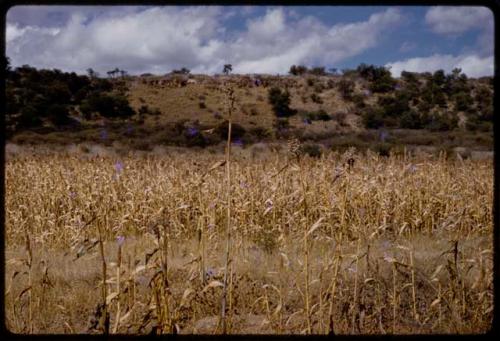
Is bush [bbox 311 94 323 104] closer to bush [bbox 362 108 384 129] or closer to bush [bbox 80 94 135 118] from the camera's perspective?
bush [bbox 362 108 384 129]

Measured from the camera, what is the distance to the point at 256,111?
2944 cm

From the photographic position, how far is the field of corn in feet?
8.44

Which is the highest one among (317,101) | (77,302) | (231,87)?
(317,101)

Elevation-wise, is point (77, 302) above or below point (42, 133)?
below

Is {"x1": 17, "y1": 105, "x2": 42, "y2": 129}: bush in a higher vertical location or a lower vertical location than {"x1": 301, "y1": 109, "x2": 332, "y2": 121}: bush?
lower

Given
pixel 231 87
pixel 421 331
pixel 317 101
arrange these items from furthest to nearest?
pixel 317 101, pixel 421 331, pixel 231 87

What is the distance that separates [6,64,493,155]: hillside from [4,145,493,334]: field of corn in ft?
35.6

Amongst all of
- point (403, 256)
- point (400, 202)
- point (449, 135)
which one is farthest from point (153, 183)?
point (449, 135)

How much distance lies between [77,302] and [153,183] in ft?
11.3

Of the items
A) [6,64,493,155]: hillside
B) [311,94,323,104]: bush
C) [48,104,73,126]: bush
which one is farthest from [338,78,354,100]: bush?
[48,104,73,126]: bush

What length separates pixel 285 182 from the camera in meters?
6.11

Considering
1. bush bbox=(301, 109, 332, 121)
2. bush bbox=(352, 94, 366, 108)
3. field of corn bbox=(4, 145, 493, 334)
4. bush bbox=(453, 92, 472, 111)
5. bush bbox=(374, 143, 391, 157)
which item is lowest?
field of corn bbox=(4, 145, 493, 334)

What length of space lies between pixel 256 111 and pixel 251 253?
2540 centimetres

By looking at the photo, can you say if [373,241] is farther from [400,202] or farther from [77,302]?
[77,302]
